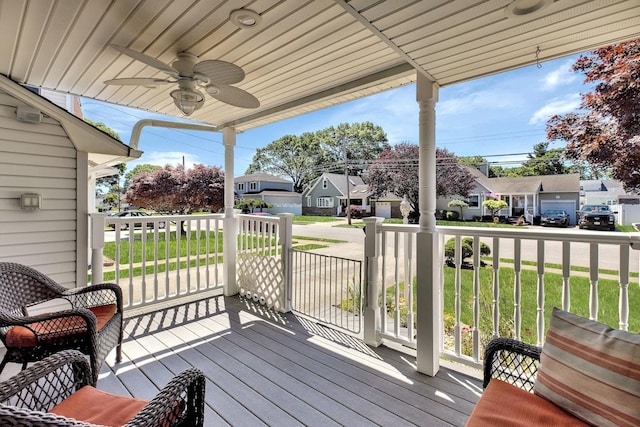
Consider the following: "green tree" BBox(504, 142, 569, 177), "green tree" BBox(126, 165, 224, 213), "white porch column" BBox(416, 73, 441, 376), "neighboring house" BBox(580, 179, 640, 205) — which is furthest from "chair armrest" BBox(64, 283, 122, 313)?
"green tree" BBox(126, 165, 224, 213)

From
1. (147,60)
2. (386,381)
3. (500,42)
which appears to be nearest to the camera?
(500,42)

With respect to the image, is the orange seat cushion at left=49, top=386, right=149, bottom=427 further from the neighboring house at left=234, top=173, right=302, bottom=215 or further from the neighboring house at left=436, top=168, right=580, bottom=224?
the neighboring house at left=234, top=173, right=302, bottom=215

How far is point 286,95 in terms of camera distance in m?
3.45

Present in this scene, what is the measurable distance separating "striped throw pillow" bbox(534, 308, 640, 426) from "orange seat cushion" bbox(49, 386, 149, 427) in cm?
173

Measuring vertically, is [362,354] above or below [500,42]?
below

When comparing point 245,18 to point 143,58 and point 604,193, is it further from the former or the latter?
point 604,193

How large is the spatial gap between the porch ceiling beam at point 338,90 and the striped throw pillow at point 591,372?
2096mm

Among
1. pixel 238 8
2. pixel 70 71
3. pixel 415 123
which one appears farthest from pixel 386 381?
pixel 70 71

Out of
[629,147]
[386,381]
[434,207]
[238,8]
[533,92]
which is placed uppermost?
[533,92]

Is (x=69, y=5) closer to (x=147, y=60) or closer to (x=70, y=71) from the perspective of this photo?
(x=147, y=60)

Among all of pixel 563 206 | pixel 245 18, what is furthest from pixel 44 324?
pixel 563 206

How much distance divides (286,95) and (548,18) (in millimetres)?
2504

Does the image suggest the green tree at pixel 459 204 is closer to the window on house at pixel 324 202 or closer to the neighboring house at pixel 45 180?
the neighboring house at pixel 45 180

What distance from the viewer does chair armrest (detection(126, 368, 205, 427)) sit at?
939 mm
